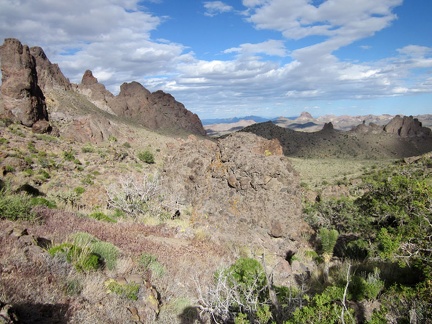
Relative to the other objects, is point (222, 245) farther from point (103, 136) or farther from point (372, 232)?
point (103, 136)

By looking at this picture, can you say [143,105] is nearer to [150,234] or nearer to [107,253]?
[150,234]

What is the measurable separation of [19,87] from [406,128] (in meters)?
114

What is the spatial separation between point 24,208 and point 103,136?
44470 millimetres

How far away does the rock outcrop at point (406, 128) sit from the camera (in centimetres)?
10488

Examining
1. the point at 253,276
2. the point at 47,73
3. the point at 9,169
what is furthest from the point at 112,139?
the point at 253,276

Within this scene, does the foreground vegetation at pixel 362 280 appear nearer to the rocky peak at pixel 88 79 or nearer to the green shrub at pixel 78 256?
the green shrub at pixel 78 256

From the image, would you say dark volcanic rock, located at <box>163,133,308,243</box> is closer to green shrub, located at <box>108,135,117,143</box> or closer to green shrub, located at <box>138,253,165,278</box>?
green shrub, located at <box>138,253,165,278</box>

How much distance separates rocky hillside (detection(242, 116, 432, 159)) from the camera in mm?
83875

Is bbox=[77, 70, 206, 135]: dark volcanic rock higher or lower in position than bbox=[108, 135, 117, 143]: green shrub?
higher

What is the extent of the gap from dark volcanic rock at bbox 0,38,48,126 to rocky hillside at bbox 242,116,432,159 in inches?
1884

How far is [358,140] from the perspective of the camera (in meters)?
93.3

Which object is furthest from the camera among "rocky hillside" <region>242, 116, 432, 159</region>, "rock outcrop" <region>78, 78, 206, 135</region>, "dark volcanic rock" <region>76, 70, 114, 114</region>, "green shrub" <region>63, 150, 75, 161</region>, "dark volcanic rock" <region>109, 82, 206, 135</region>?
"dark volcanic rock" <region>109, 82, 206, 135</region>

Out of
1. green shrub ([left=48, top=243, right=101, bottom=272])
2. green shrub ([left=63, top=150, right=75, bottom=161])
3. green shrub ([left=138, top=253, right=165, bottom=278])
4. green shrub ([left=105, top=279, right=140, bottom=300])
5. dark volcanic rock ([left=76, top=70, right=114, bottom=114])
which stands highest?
dark volcanic rock ([left=76, top=70, right=114, bottom=114])

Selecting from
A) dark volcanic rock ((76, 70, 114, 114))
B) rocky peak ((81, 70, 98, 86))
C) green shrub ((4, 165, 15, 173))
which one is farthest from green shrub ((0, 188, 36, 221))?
rocky peak ((81, 70, 98, 86))
